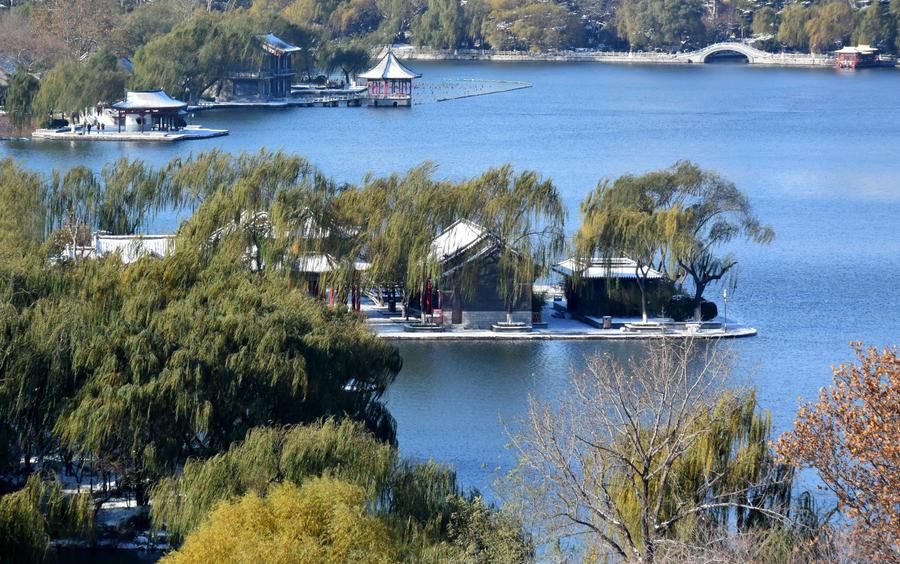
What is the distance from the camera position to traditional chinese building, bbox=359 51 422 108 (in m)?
67.3

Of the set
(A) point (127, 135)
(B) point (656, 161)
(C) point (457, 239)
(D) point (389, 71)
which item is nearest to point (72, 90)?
(A) point (127, 135)

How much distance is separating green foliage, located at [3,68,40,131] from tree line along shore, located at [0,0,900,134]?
428 centimetres

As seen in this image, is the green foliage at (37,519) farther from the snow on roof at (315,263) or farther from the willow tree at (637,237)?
the willow tree at (637,237)

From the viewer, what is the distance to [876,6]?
94.3 metres

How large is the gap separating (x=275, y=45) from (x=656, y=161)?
24.4m

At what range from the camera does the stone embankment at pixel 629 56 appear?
3841 inches

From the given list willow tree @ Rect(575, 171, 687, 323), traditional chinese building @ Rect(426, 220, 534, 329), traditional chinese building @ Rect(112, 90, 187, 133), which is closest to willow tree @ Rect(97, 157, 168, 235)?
traditional chinese building @ Rect(426, 220, 534, 329)

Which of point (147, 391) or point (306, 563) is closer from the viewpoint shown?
point (306, 563)

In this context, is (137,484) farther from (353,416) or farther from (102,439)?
(353,416)

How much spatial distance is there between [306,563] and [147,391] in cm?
410

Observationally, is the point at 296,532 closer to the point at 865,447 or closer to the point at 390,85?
the point at 865,447

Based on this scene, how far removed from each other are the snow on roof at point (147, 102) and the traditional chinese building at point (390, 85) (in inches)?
500

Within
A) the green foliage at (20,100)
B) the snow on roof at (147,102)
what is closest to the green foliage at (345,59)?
the snow on roof at (147,102)

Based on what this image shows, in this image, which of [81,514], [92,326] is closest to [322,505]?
[81,514]
